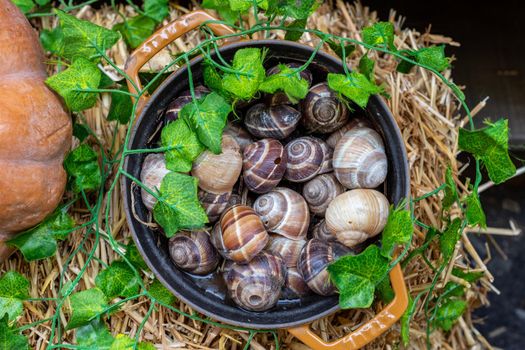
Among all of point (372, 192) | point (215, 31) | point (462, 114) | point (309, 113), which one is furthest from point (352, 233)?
point (462, 114)

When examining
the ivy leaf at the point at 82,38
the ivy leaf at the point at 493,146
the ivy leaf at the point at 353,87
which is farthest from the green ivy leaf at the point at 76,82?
the ivy leaf at the point at 493,146

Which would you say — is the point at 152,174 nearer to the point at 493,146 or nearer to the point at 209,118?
the point at 209,118

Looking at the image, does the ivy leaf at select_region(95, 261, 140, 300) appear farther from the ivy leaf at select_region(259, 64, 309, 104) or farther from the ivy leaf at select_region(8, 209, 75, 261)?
the ivy leaf at select_region(259, 64, 309, 104)

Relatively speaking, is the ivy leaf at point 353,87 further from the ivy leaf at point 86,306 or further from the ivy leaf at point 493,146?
the ivy leaf at point 86,306

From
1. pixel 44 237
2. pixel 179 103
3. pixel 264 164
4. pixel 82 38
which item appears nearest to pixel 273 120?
pixel 264 164

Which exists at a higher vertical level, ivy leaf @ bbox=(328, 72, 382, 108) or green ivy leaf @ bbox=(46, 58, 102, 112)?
ivy leaf @ bbox=(328, 72, 382, 108)

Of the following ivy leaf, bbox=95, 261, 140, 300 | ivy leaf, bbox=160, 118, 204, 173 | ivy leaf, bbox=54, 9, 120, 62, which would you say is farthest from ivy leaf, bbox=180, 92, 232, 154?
ivy leaf, bbox=95, 261, 140, 300
